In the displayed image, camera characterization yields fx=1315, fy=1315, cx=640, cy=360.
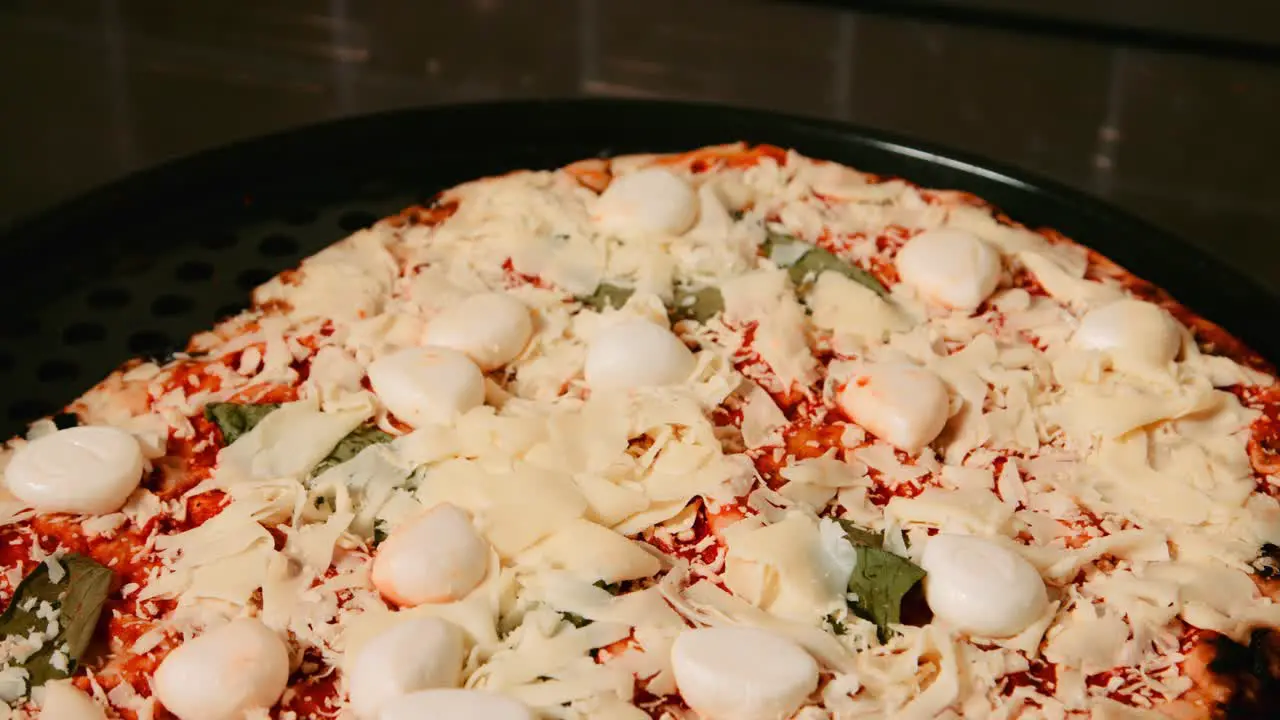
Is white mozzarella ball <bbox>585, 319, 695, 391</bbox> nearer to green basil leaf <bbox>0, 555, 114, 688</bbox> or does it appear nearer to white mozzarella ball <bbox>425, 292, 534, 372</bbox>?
white mozzarella ball <bbox>425, 292, 534, 372</bbox>

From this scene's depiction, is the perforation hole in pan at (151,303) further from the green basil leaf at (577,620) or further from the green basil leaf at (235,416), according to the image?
the green basil leaf at (577,620)

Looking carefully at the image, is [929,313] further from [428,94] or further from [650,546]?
[428,94]

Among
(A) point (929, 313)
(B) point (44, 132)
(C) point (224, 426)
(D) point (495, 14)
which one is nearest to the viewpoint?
(C) point (224, 426)

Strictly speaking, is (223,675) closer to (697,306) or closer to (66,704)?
(66,704)

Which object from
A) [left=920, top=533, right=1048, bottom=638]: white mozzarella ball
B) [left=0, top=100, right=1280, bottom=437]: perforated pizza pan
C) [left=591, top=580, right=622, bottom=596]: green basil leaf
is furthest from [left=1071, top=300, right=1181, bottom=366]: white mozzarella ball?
[left=591, top=580, right=622, bottom=596]: green basil leaf

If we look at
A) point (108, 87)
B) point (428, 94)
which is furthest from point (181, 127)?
point (428, 94)

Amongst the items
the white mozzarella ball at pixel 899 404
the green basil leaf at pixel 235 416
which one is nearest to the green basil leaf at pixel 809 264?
the white mozzarella ball at pixel 899 404

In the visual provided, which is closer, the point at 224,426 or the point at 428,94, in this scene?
the point at 224,426
